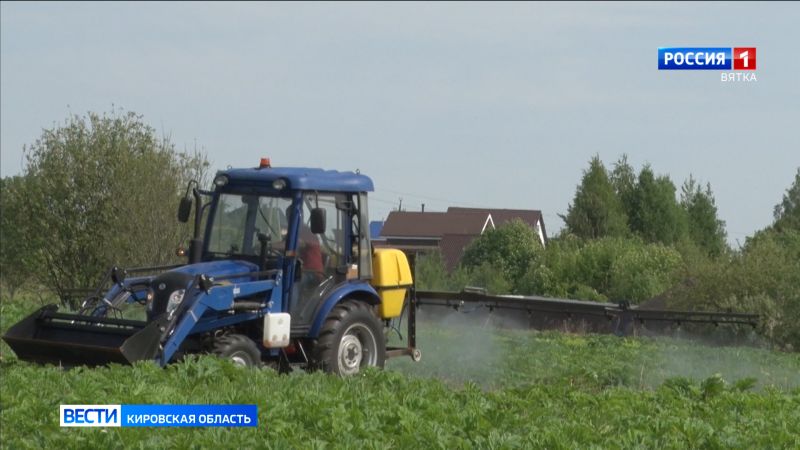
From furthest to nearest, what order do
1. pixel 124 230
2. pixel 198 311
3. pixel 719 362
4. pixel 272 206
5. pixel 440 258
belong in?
pixel 440 258 → pixel 124 230 → pixel 719 362 → pixel 272 206 → pixel 198 311

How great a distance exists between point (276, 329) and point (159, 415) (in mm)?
4303

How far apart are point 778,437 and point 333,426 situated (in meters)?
3.40

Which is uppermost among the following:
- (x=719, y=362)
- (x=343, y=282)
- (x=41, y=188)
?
(x=41, y=188)

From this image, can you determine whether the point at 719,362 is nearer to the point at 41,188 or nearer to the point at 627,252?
the point at 41,188

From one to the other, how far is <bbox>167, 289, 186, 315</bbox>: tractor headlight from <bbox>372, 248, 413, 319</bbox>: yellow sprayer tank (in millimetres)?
A: 3042

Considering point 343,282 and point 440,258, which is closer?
point 343,282

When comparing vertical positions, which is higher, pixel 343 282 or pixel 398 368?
pixel 343 282

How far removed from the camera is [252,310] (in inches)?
569

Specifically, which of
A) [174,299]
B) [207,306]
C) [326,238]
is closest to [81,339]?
[174,299]

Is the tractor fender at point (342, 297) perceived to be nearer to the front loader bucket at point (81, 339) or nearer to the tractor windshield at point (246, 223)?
the tractor windshield at point (246, 223)

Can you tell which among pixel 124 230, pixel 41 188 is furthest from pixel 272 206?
pixel 41 188

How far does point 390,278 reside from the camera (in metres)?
16.3

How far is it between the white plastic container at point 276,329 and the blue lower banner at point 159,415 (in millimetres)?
3976

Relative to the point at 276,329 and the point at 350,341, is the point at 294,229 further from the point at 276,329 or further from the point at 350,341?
the point at 350,341
